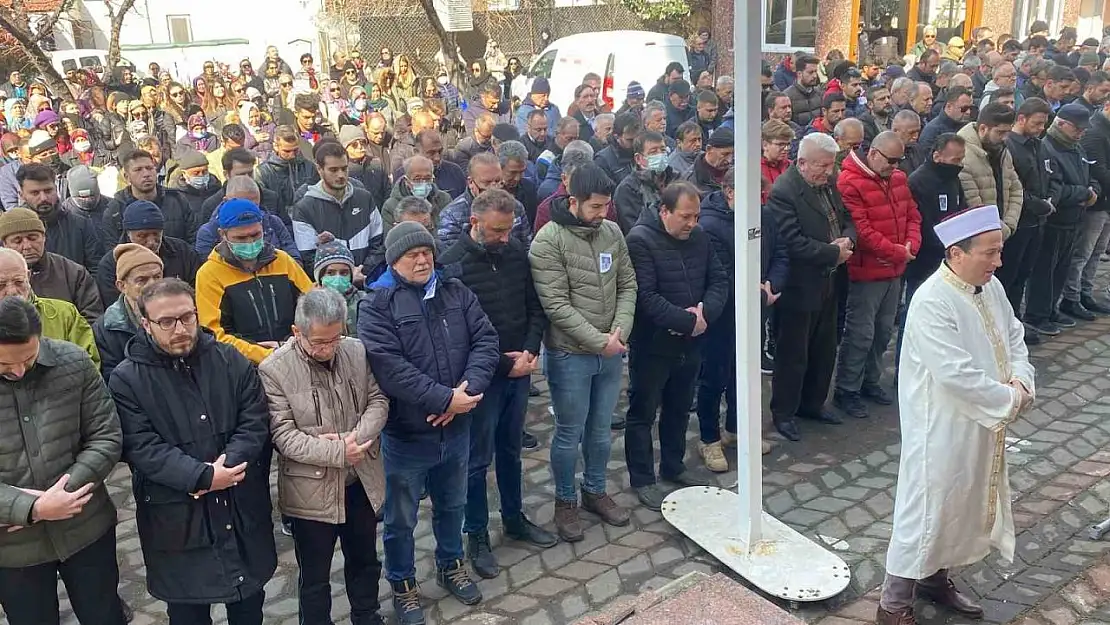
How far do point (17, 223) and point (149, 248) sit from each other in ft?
2.23

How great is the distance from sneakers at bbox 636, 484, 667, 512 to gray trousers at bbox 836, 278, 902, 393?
1.93 metres

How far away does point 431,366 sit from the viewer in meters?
4.26

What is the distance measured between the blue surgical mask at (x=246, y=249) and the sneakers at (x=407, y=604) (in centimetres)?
187

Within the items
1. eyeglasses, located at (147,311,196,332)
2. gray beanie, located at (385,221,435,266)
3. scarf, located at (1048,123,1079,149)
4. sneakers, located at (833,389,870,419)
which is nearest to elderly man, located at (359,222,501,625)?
gray beanie, located at (385,221,435,266)

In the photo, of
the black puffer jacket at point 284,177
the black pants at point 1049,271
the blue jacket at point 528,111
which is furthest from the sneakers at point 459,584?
the blue jacket at point 528,111

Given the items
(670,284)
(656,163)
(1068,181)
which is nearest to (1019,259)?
(1068,181)

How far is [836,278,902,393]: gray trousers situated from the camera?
6461 mm

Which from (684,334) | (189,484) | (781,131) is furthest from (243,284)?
(781,131)

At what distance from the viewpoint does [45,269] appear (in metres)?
5.05

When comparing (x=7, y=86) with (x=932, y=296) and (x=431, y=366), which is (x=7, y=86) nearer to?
(x=431, y=366)

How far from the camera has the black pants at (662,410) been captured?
541cm

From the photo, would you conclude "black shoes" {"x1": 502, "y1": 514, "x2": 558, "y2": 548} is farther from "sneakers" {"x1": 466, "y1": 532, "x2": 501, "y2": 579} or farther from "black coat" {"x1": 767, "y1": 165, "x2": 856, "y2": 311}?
"black coat" {"x1": 767, "y1": 165, "x2": 856, "y2": 311}

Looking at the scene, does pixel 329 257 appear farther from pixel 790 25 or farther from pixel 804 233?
pixel 790 25

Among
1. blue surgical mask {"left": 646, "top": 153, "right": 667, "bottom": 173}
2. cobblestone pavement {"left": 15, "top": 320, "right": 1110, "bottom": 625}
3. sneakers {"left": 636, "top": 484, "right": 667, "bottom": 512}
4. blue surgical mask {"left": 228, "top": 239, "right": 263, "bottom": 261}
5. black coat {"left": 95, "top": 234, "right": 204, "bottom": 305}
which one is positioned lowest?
cobblestone pavement {"left": 15, "top": 320, "right": 1110, "bottom": 625}
